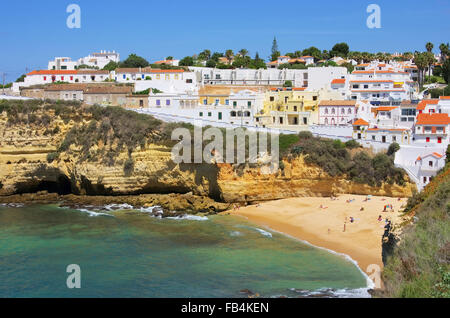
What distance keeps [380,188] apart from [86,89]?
108ft

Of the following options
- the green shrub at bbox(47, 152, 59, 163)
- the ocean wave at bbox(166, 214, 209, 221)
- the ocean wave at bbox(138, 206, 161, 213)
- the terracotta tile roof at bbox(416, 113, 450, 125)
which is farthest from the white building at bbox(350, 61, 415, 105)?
the green shrub at bbox(47, 152, 59, 163)

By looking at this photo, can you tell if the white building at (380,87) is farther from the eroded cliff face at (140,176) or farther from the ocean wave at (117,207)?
the ocean wave at (117,207)

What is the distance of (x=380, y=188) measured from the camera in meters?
35.5

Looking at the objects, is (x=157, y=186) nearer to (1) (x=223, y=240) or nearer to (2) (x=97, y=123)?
(2) (x=97, y=123)

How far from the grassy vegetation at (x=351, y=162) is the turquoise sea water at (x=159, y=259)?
7.84 meters

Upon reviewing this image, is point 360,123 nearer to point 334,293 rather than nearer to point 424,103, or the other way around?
point 424,103

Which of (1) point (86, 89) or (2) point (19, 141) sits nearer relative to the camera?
(2) point (19, 141)

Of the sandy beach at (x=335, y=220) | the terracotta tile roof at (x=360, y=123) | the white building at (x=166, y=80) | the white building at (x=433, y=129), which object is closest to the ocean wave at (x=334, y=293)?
the sandy beach at (x=335, y=220)

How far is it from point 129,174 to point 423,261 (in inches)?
1095

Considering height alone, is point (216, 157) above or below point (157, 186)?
above

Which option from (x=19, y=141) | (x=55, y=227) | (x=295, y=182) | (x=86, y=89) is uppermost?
(x=86, y=89)

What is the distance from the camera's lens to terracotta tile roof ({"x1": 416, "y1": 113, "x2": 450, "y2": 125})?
126 feet

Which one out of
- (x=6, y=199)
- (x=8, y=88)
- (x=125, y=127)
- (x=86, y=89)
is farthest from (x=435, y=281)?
(x=8, y=88)
